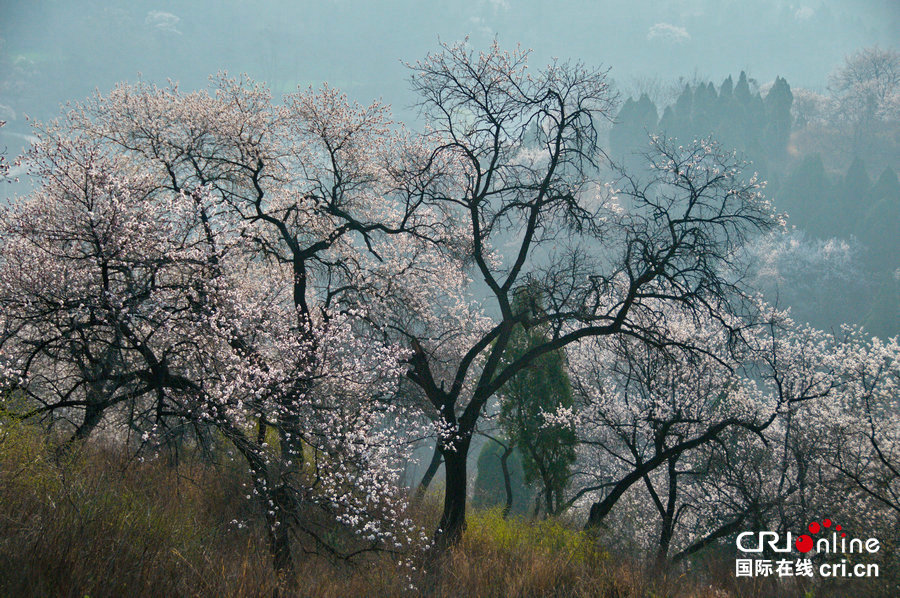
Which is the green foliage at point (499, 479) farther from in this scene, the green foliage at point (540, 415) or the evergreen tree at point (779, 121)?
the evergreen tree at point (779, 121)

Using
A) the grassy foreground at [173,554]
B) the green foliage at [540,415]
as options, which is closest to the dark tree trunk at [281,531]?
A: the grassy foreground at [173,554]

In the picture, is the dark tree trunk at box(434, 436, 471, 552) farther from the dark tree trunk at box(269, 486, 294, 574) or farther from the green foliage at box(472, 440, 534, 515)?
the green foliage at box(472, 440, 534, 515)

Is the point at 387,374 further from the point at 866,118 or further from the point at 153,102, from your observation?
the point at 866,118

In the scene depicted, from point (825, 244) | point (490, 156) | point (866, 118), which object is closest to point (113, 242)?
point (490, 156)

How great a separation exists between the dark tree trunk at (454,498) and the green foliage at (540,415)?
7.88m

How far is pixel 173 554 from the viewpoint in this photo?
476 centimetres

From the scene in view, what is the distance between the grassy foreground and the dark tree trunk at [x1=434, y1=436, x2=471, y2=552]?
296mm

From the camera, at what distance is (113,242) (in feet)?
21.1

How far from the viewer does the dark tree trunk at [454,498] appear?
9.24 meters

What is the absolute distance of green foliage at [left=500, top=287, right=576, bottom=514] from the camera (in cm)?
1747

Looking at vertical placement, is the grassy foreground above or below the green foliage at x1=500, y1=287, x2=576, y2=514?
below

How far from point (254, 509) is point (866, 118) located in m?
129

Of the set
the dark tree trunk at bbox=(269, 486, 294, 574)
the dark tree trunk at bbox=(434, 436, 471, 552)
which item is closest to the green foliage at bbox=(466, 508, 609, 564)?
the dark tree trunk at bbox=(434, 436, 471, 552)

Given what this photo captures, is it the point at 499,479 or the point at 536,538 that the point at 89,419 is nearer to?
the point at 536,538
